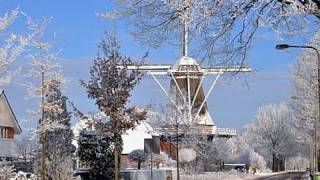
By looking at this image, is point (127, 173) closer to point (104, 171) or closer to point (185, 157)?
point (104, 171)

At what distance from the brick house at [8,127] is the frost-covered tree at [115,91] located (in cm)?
2994

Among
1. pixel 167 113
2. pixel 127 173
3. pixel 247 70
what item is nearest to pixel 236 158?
pixel 167 113

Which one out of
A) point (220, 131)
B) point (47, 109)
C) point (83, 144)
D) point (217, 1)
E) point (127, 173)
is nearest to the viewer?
point (217, 1)

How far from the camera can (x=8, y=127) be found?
7119cm

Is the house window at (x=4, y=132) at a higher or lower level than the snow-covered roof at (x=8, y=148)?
higher

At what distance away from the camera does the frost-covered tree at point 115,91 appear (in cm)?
3625

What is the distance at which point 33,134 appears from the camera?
142 feet

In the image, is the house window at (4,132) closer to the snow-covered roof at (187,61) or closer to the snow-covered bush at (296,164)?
the snow-covered roof at (187,61)

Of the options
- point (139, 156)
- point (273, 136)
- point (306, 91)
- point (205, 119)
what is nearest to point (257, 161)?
point (273, 136)

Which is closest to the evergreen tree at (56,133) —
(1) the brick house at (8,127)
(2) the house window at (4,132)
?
(1) the brick house at (8,127)

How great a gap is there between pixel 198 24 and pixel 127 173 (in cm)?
3231

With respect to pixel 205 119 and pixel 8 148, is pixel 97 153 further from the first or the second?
pixel 205 119

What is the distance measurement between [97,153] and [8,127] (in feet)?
109

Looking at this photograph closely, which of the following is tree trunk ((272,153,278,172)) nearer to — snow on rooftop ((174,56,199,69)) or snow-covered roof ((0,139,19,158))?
snow on rooftop ((174,56,199,69))
